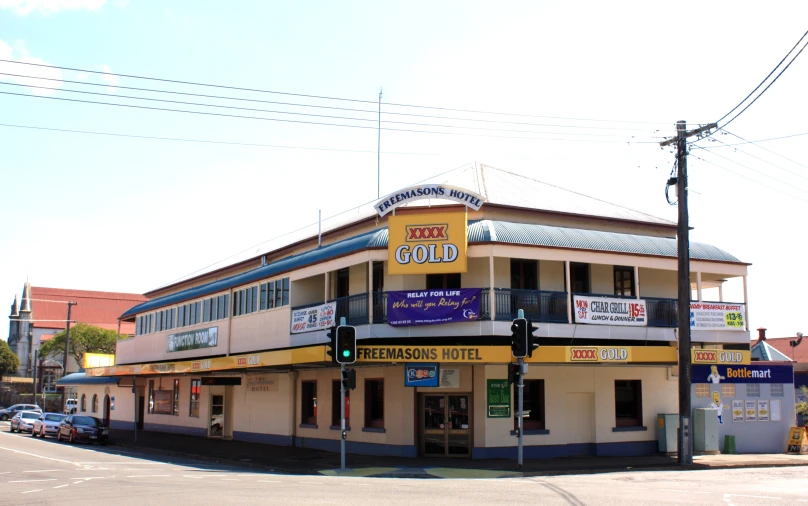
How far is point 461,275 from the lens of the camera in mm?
24719

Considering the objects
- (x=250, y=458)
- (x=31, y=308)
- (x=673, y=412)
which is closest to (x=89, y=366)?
(x=250, y=458)

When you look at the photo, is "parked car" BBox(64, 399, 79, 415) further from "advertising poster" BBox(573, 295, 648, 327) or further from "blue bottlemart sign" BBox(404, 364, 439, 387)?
"advertising poster" BBox(573, 295, 648, 327)

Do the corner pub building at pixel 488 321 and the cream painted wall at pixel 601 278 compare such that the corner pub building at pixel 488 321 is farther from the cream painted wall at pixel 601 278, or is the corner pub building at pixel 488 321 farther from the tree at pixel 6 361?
the tree at pixel 6 361

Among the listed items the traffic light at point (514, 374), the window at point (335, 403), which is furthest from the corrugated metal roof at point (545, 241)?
the window at point (335, 403)

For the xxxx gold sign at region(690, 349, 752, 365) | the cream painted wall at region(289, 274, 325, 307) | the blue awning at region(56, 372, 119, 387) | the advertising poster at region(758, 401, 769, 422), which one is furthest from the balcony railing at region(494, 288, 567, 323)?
the blue awning at region(56, 372, 119, 387)

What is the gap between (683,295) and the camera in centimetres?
2278

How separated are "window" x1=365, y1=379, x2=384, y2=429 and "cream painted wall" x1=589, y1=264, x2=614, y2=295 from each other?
7819 mm

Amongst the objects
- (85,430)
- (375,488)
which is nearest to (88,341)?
(85,430)

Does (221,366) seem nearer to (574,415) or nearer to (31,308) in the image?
(574,415)

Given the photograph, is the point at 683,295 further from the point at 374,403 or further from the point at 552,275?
the point at 374,403

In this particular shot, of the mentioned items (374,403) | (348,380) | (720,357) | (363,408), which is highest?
(720,357)

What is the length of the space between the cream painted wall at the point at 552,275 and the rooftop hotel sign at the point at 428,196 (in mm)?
3218

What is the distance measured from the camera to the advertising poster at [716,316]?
2612 centimetres

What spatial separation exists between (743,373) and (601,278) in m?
5.84
